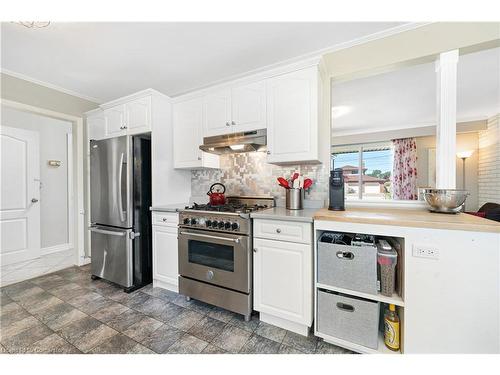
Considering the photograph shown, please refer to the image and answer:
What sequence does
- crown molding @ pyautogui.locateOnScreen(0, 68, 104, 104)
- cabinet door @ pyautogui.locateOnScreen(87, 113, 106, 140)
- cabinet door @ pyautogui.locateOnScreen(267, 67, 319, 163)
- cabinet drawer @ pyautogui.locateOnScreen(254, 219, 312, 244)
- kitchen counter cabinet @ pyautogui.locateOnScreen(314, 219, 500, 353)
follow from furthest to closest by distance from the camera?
cabinet door @ pyautogui.locateOnScreen(87, 113, 106, 140), crown molding @ pyautogui.locateOnScreen(0, 68, 104, 104), cabinet door @ pyautogui.locateOnScreen(267, 67, 319, 163), cabinet drawer @ pyautogui.locateOnScreen(254, 219, 312, 244), kitchen counter cabinet @ pyautogui.locateOnScreen(314, 219, 500, 353)

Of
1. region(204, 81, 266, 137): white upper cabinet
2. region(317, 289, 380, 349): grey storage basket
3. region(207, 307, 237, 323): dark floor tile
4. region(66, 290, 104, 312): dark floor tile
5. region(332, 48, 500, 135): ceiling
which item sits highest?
region(332, 48, 500, 135): ceiling

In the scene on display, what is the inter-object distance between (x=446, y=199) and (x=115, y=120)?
11.5 feet

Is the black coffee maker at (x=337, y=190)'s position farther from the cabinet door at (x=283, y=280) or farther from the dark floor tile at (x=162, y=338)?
the dark floor tile at (x=162, y=338)

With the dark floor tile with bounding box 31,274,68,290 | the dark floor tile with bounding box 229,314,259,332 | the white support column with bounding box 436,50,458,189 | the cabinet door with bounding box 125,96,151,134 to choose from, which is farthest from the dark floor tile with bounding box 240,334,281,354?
the dark floor tile with bounding box 31,274,68,290

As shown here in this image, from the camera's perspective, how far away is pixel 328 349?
1433 mm

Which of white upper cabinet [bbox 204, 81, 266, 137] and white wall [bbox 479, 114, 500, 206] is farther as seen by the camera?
white wall [bbox 479, 114, 500, 206]

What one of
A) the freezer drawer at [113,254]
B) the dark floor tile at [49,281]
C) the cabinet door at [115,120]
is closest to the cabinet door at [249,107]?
the cabinet door at [115,120]

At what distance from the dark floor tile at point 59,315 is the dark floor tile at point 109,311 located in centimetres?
12

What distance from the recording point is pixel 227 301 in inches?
70.9

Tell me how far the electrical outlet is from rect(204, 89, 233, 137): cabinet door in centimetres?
183

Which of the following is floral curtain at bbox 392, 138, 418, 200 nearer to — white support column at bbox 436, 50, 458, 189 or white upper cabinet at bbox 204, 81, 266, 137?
white support column at bbox 436, 50, 458, 189

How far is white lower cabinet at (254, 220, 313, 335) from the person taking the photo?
1.52m

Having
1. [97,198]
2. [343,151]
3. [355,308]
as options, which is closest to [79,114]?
[97,198]

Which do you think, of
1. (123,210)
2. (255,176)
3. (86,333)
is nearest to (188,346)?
(86,333)
